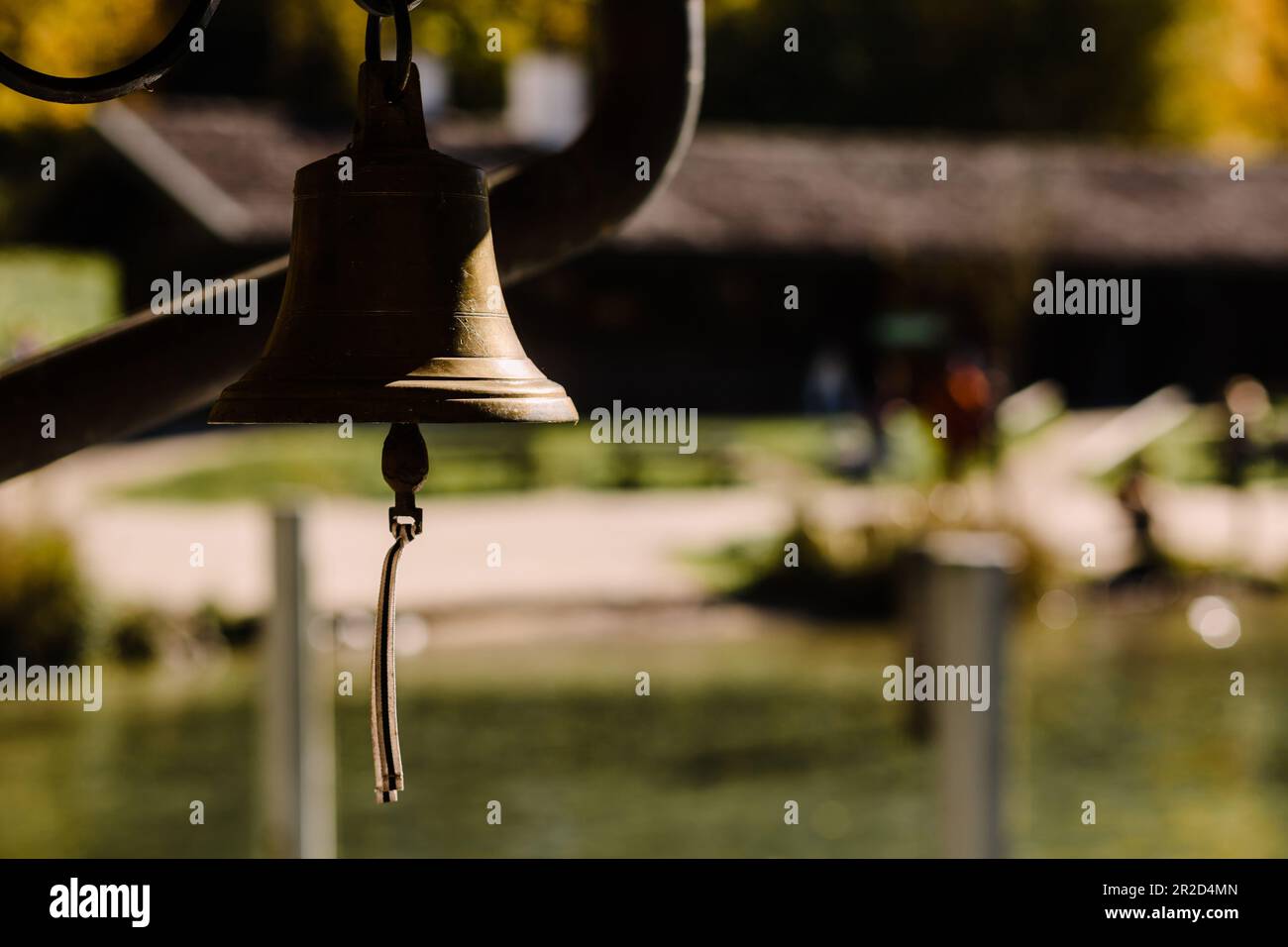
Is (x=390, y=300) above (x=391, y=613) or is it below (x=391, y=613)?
above

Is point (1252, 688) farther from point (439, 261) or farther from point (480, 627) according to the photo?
point (439, 261)

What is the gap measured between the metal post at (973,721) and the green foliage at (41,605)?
7.87m

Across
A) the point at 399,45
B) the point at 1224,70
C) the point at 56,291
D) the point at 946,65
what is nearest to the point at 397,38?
the point at 399,45

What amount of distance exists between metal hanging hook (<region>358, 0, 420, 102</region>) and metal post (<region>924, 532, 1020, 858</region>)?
3954 millimetres

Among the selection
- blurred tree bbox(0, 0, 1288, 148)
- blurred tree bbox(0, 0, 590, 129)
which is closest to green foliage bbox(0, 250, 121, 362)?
blurred tree bbox(0, 0, 590, 129)

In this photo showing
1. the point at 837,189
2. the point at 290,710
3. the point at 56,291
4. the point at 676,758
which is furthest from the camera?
the point at 837,189

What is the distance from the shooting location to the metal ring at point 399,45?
1729 millimetres

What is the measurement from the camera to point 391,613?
1807 mm

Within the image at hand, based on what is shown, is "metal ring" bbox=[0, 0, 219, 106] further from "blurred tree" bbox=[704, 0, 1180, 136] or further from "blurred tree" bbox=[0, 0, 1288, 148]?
"blurred tree" bbox=[704, 0, 1180, 136]

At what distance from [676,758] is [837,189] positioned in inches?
774

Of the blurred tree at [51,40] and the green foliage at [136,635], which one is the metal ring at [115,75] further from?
the green foliage at [136,635]

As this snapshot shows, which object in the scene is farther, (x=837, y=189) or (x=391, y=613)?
(x=837, y=189)

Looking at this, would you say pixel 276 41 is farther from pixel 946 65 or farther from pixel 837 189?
pixel 946 65
